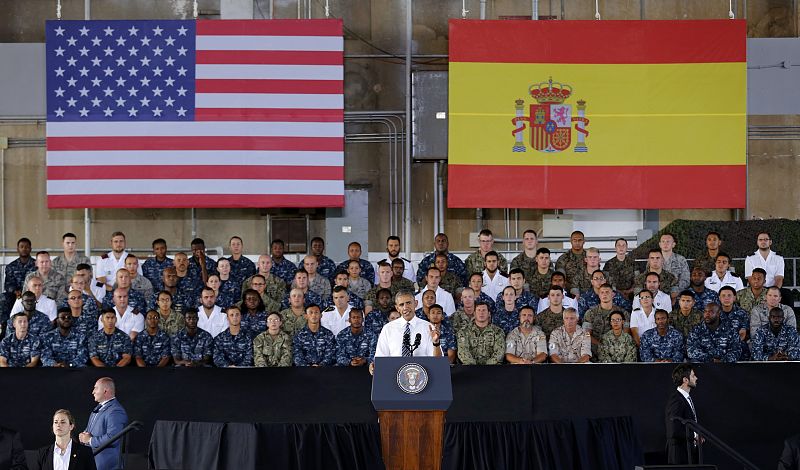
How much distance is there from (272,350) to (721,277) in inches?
214

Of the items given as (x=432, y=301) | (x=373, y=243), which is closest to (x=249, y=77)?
(x=373, y=243)

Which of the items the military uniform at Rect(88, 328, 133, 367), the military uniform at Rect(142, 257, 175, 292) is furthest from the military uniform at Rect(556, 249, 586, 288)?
the military uniform at Rect(88, 328, 133, 367)

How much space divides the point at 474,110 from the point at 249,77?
3293mm

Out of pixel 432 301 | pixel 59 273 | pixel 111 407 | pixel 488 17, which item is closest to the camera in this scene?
pixel 111 407

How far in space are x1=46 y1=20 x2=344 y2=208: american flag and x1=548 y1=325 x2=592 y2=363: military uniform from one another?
519 cm

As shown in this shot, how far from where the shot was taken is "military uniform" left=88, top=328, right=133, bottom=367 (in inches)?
476

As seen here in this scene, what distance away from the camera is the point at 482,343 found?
480 inches

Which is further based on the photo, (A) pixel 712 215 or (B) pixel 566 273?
(A) pixel 712 215

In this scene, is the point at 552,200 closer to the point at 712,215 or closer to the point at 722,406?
the point at 712,215

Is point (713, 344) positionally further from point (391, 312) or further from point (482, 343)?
point (391, 312)

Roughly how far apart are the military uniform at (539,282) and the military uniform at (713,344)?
1881 millimetres

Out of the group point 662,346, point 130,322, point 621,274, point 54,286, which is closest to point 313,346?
point 130,322

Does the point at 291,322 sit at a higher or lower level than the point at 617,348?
higher

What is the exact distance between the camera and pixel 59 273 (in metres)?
13.8
